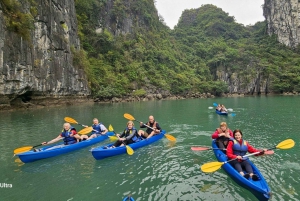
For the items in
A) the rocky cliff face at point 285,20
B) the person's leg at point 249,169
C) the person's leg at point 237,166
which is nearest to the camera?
the person's leg at point 249,169

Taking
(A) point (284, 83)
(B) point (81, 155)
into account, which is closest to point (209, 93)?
(A) point (284, 83)

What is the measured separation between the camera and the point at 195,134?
10.5 metres

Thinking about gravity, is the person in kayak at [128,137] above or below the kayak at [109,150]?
above

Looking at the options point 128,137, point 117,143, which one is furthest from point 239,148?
point 117,143

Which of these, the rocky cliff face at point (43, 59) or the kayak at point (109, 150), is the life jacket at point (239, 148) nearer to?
the kayak at point (109, 150)

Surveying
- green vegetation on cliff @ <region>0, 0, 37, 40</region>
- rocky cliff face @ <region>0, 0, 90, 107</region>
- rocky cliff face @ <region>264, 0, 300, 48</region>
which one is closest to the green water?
rocky cliff face @ <region>0, 0, 90, 107</region>

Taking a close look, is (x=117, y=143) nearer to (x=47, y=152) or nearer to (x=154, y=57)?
(x=47, y=152)

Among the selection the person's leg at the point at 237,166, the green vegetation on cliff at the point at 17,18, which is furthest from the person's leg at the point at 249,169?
the green vegetation on cliff at the point at 17,18

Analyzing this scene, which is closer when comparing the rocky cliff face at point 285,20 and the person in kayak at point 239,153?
the person in kayak at point 239,153

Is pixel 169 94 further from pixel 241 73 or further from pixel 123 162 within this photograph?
pixel 123 162

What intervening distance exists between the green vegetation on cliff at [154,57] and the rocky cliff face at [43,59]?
3.09 metres

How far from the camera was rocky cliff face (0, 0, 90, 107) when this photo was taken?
17.4 meters

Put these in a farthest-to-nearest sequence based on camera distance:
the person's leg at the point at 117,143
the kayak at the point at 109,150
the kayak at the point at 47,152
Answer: the person's leg at the point at 117,143 < the kayak at the point at 109,150 < the kayak at the point at 47,152

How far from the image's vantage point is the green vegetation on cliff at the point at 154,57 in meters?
37.8
